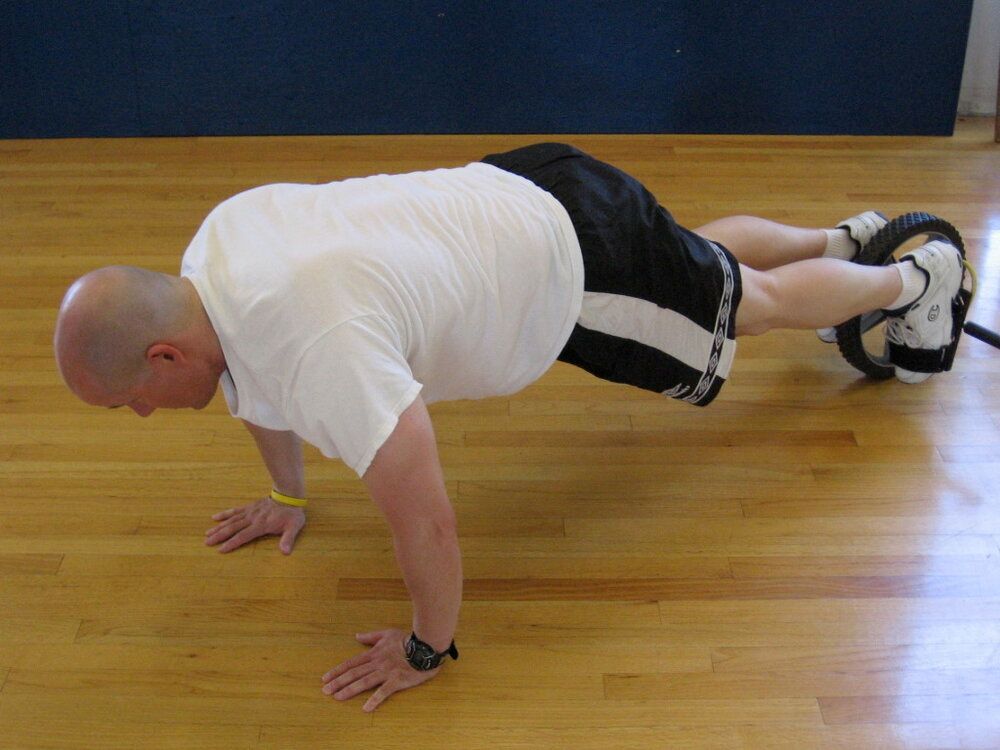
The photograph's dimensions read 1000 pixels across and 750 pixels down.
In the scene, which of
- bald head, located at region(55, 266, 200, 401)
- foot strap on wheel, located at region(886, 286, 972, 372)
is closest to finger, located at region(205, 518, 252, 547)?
bald head, located at region(55, 266, 200, 401)

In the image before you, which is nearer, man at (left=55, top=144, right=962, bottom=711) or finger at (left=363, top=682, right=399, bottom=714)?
man at (left=55, top=144, right=962, bottom=711)

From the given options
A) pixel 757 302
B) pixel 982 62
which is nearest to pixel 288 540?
pixel 757 302

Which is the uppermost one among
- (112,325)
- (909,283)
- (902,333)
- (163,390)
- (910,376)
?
(112,325)

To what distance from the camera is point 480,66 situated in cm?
331

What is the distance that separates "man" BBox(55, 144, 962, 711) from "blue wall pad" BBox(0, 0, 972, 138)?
1.67 metres

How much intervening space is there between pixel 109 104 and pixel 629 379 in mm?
2501

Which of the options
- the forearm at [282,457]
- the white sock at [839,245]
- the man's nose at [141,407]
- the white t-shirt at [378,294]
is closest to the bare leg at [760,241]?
the white sock at [839,245]

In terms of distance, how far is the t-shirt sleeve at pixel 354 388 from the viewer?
118 cm

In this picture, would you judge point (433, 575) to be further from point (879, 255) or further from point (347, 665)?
point (879, 255)

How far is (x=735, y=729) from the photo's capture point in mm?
1394

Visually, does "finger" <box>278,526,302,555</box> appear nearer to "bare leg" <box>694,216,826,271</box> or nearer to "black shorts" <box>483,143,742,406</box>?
"black shorts" <box>483,143,742,406</box>

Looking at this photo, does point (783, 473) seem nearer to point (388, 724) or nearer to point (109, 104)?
point (388, 724)

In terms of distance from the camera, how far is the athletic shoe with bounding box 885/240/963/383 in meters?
1.94

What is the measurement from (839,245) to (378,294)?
3.89 feet
